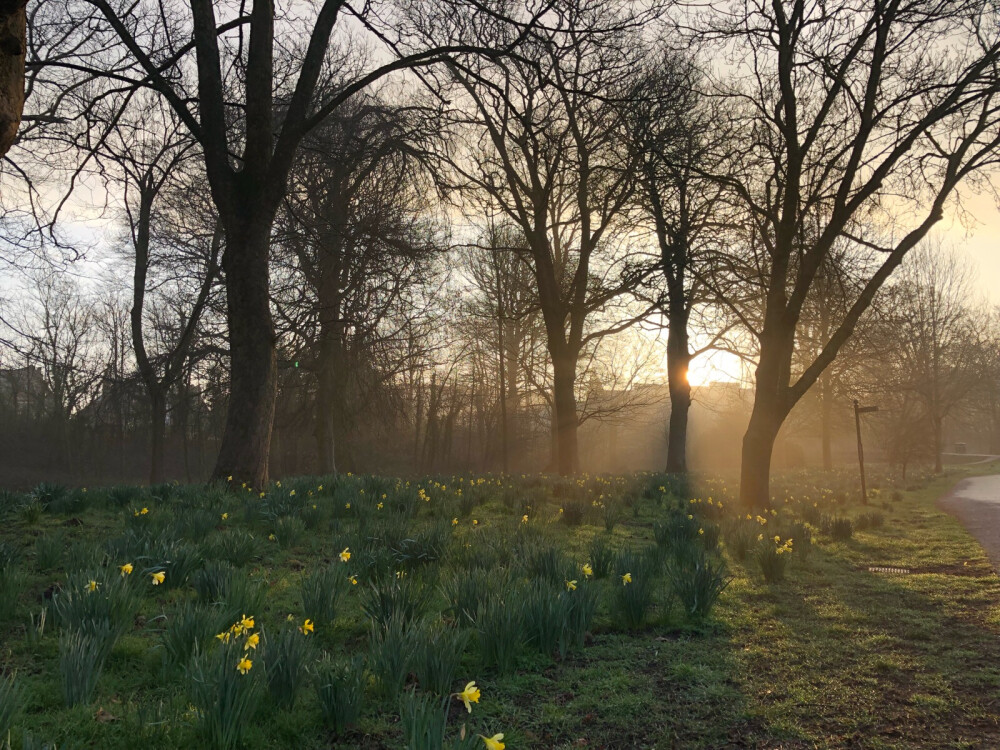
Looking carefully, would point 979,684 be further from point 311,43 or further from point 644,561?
point 311,43

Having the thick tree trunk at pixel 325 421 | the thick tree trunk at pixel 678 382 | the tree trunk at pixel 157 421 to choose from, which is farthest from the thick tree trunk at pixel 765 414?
the tree trunk at pixel 157 421

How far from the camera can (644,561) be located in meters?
4.04

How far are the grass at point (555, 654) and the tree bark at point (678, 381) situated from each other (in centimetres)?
1307

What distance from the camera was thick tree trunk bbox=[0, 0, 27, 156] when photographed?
275cm

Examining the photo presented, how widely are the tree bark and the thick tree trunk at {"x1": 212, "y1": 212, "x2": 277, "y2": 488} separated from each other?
13.9 meters

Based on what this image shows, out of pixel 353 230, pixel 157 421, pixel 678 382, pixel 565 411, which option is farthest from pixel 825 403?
pixel 157 421

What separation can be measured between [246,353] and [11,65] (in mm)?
4934

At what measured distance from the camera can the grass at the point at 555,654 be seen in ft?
7.63

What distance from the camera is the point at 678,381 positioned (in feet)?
64.4

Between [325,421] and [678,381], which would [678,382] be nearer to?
[678,381]

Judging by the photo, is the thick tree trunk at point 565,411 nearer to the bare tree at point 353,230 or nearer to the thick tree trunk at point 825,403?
the bare tree at point 353,230

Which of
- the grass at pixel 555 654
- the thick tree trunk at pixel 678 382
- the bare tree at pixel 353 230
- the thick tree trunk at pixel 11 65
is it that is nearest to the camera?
the grass at pixel 555 654

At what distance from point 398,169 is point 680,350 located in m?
12.0

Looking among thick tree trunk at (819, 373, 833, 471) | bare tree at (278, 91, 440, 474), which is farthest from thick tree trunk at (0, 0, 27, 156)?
thick tree trunk at (819, 373, 833, 471)
